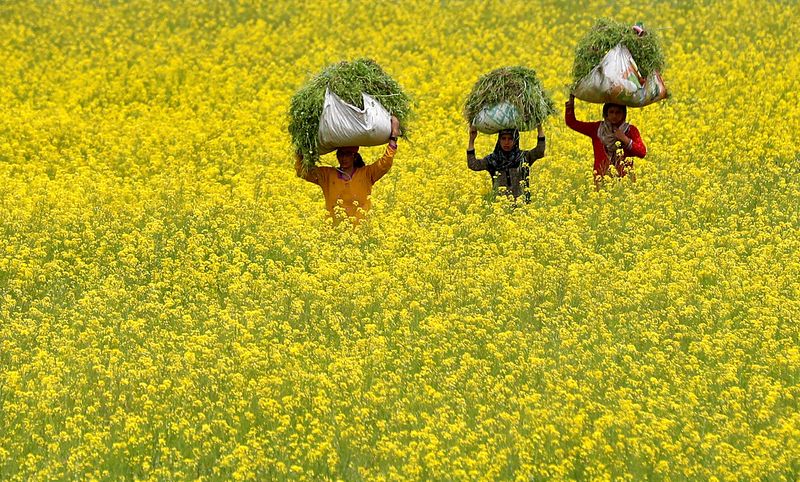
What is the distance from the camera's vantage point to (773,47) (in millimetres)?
19250

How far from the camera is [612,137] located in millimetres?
13203

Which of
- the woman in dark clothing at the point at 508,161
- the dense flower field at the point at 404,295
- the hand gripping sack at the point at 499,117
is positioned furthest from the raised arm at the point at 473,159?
the dense flower field at the point at 404,295

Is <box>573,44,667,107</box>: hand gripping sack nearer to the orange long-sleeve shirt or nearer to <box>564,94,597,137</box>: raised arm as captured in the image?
<box>564,94,597,137</box>: raised arm

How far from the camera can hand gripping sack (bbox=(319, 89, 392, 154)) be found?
1173 cm

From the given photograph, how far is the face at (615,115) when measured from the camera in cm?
1316

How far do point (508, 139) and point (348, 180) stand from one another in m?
1.42

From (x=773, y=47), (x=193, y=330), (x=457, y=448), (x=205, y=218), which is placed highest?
(x=773, y=47)

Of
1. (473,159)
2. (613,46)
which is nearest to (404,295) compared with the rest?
(473,159)

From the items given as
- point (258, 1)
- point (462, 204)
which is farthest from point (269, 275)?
point (258, 1)

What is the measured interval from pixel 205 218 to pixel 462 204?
220cm

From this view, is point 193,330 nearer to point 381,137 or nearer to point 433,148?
point 381,137

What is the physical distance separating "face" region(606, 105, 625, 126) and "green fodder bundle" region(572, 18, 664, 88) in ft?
1.33

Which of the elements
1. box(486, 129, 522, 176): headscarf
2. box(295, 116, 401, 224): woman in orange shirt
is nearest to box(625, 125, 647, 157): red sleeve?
box(486, 129, 522, 176): headscarf

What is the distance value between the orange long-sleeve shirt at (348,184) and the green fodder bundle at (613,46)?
1945 mm
